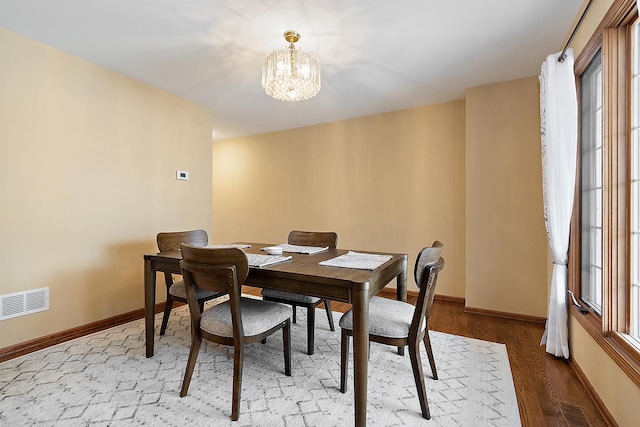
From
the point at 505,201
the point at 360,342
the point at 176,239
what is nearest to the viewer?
the point at 360,342

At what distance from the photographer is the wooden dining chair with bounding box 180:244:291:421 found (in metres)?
1.51

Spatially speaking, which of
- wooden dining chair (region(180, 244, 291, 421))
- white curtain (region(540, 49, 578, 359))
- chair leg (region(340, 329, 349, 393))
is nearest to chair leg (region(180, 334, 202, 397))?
wooden dining chair (region(180, 244, 291, 421))

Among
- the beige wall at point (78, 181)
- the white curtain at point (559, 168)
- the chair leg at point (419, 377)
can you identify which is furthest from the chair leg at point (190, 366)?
the white curtain at point (559, 168)

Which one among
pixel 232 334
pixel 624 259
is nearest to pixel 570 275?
pixel 624 259

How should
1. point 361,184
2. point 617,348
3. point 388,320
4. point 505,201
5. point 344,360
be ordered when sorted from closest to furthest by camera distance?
Answer: 1. point 617,348
2. point 388,320
3. point 344,360
4. point 505,201
5. point 361,184

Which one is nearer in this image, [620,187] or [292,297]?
[620,187]

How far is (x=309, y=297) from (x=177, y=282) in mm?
1199

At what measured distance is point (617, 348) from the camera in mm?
1476

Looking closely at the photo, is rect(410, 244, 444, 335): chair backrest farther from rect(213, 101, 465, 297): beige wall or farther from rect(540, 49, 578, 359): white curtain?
rect(213, 101, 465, 297): beige wall

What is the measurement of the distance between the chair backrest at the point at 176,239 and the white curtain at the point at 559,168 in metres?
2.89

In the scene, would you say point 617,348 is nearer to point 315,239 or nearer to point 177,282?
point 315,239

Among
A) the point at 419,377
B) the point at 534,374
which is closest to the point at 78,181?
the point at 419,377

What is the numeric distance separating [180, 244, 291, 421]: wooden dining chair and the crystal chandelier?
1.27 m

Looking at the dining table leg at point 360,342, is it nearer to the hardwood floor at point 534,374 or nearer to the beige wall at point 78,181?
the hardwood floor at point 534,374
